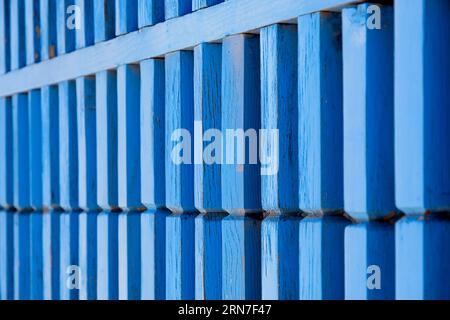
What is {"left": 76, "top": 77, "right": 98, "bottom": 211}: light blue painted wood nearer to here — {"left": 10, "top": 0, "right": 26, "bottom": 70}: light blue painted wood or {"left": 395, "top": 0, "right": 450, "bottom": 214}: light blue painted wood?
{"left": 10, "top": 0, "right": 26, "bottom": 70}: light blue painted wood

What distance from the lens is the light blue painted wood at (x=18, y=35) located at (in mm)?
3668

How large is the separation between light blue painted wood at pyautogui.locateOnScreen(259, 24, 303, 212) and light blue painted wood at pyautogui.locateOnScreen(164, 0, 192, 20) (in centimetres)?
39

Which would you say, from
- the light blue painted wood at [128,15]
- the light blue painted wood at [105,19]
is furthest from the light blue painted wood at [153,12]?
the light blue painted wood at [105,19]

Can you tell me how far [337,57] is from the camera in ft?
7.09

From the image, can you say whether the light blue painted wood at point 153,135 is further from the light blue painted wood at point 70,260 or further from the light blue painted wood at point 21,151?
the light blue painted wood at point 21,151

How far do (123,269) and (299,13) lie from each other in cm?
102

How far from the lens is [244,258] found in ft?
7.85

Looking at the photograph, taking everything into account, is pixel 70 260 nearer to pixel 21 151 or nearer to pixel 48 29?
pixel 21 151

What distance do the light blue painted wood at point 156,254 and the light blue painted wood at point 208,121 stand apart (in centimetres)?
23

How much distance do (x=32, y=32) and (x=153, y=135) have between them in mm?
958

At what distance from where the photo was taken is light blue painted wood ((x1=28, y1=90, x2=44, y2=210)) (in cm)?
Result: 351

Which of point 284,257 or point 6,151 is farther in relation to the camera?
point 6,151

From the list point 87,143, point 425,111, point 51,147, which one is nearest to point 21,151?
point 51,147
